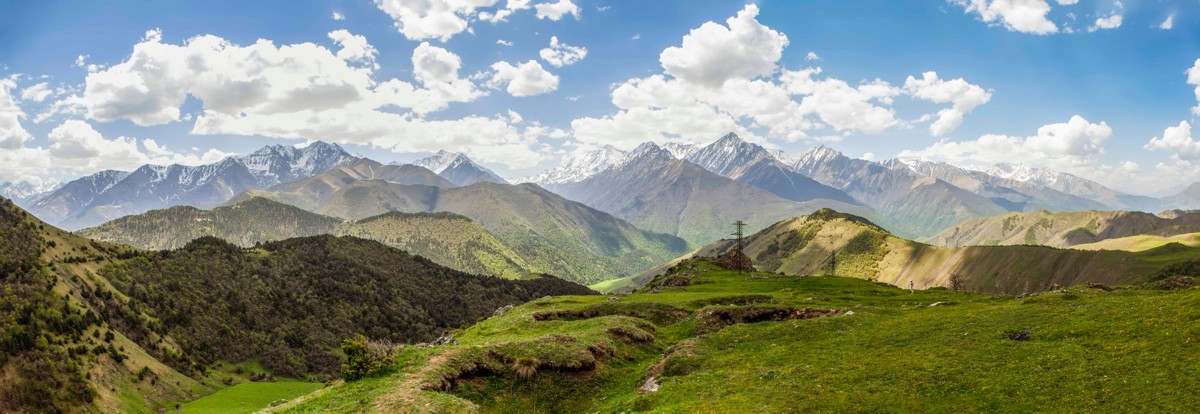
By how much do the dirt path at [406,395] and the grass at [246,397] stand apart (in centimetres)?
7744

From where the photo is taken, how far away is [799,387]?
28047mm

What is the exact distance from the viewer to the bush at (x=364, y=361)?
1304 inches

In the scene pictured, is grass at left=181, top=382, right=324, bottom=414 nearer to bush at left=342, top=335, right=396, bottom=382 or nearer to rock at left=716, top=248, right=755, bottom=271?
bush at left=342, top=335, right=396, bottom=382

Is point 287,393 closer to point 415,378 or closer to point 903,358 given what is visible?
point 415,378

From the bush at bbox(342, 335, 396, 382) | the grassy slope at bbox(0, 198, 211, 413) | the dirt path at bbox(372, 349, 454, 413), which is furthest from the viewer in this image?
the grassy slope at bbox(0, 198, 211, 413)

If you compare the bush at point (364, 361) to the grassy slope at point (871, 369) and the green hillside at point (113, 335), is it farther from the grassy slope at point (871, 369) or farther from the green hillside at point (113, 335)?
the green hillside at point (113, 335)

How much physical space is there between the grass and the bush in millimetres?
74231

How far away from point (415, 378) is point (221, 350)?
182 meters

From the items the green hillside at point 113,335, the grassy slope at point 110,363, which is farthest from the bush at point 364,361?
the grassy slope at point 110,363

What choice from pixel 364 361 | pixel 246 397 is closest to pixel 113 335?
pixel 246 397

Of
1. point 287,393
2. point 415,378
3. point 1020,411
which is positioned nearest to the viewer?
point 1020,411

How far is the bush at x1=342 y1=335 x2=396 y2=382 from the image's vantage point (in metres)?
33.1

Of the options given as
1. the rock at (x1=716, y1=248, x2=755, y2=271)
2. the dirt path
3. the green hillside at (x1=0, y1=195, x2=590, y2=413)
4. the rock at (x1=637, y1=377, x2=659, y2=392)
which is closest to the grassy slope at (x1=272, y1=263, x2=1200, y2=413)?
the dirt path

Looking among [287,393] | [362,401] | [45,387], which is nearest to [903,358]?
[362,401]
